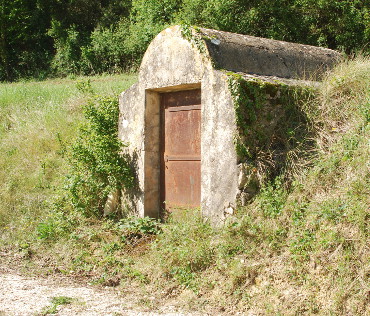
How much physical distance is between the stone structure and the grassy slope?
401mm

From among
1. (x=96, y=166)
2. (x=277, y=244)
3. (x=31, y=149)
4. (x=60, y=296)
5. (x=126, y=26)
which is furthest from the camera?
(x=126, y=26)

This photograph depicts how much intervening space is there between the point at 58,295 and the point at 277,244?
252cm

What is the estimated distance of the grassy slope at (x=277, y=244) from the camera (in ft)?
14.1

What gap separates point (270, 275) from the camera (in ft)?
15.3

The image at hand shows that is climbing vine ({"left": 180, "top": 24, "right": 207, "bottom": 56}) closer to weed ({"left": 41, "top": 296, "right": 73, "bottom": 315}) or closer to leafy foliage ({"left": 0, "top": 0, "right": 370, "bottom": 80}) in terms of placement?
weed ({"left": 41, "top": 296, "right": 73, "bottom": 315})

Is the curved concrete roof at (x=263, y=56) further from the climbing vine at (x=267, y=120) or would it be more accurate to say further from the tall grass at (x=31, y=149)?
the tall grass at (x=31, y=149)

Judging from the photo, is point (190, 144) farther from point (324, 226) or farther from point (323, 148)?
point (324, 226)

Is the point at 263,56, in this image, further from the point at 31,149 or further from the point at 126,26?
the point at 126,26

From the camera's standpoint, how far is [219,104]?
593cm

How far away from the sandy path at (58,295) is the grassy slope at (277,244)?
0.28 meters

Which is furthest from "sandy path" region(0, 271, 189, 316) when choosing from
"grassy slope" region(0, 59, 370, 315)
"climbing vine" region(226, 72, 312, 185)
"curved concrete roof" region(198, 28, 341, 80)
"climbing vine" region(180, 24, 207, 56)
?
"climbing vine" region(180, 24, 207, 56)

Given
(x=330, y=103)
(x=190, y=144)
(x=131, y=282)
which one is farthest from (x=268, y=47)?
(x=131, y=282)

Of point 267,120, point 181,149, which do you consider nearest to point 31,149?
point 181,149

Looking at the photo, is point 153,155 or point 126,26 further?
point 126,26
